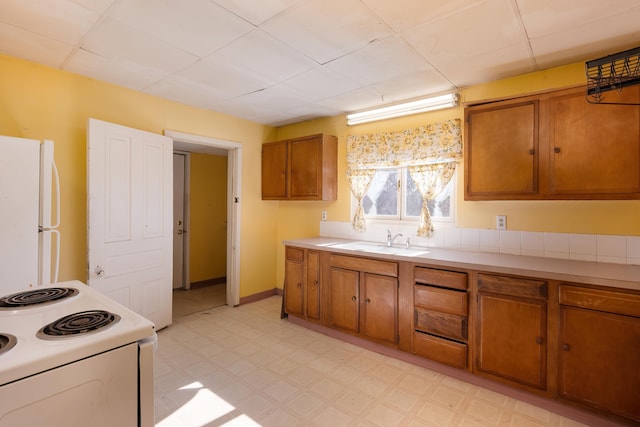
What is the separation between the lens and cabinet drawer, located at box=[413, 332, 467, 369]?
2.40 metres

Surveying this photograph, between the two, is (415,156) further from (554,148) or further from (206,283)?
(206,283)

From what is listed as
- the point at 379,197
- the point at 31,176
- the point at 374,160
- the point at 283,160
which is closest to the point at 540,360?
the point at 379,197

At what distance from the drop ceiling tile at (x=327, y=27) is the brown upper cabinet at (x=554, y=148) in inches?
45.6

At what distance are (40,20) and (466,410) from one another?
3705 mm

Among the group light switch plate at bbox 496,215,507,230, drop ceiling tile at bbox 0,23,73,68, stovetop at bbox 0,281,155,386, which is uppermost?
drop ceiling tile at bbox 0,23,73,68

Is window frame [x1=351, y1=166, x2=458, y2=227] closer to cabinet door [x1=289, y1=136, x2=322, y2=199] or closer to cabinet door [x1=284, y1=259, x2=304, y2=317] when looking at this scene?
cabinet door [x1=289, y1=136, x2=322, y2=199]

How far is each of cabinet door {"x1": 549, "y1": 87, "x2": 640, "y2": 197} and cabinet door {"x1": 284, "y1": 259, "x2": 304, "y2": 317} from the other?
2.43 meters

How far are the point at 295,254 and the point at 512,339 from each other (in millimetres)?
2151

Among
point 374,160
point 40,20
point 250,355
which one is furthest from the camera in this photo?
point 374,160

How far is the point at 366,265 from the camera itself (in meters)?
2.91

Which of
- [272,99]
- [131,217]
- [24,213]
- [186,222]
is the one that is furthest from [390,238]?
[186,222]

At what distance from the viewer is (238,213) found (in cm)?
412

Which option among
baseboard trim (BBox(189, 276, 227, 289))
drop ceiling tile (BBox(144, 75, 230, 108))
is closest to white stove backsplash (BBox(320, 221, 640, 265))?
drop ceiling tile (BBox(144, 75, 230, 108))

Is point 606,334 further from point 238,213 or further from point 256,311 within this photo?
point 238,213
